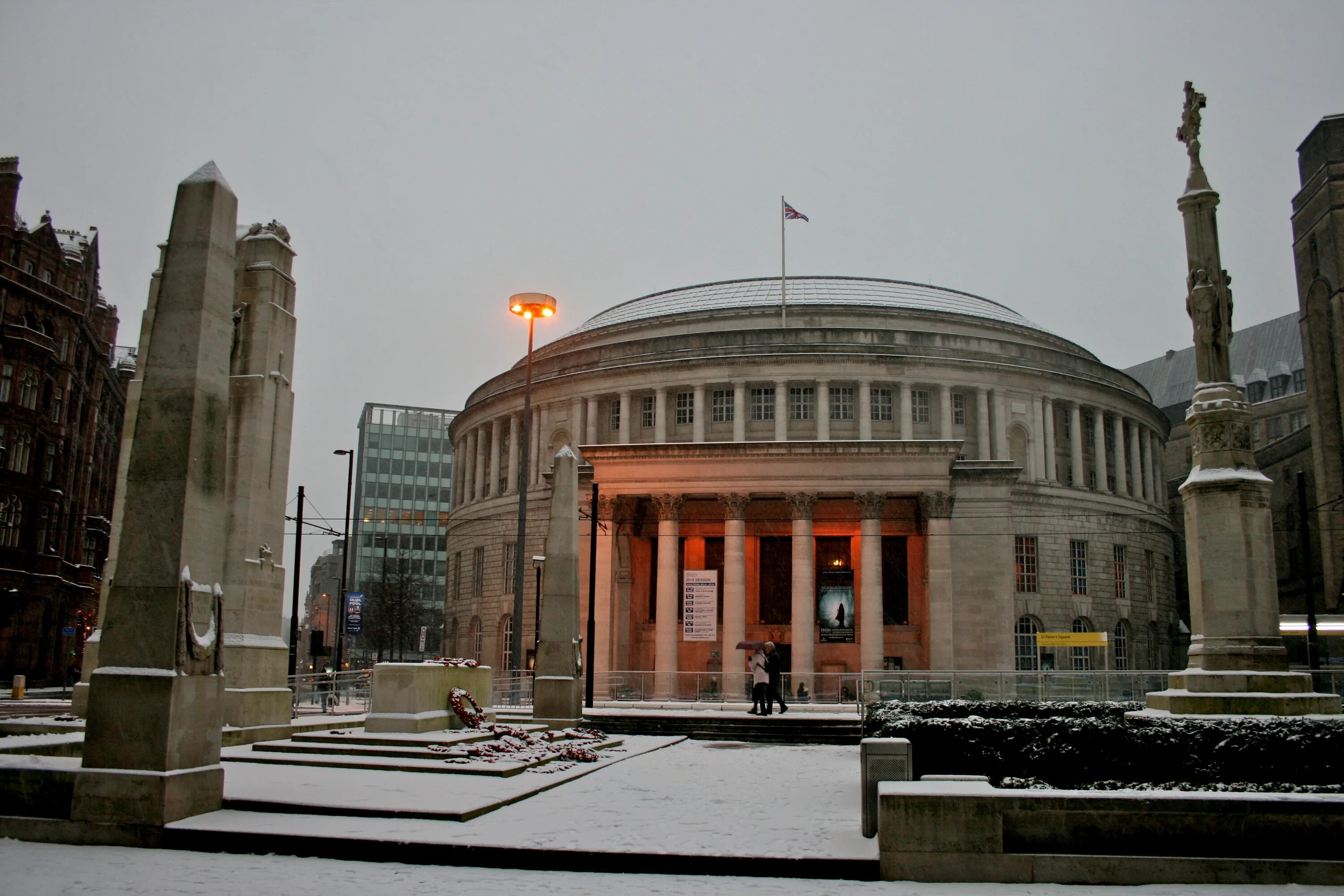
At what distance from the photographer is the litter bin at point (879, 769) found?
11.1 m

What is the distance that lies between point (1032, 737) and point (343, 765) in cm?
1060

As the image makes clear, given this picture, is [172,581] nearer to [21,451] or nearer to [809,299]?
[21,451]

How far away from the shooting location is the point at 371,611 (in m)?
98.5

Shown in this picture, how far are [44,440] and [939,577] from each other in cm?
5182

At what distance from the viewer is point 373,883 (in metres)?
9.25

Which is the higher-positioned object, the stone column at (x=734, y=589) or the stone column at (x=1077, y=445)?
the stone column at (x=1077, y=445)

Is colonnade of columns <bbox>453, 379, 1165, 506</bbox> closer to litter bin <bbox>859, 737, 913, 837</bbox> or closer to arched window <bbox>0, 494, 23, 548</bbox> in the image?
arched window <bbox>0, 494, 23, 548</bbox>

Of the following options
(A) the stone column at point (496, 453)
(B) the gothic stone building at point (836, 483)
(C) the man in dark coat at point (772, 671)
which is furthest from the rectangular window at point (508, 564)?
(C) the man in dark coat at point (772, 671)

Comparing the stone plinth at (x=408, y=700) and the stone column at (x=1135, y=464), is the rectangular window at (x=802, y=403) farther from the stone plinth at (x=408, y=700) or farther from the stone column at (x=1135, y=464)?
the stone plinth at (x=408, y=700)

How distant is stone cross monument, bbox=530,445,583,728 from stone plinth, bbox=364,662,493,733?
5354mm

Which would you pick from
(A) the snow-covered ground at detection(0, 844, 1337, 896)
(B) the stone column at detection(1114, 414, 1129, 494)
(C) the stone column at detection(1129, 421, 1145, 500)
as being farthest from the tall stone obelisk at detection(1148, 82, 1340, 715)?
(C) the stone column at detection(1129, 421, 1145, 500)

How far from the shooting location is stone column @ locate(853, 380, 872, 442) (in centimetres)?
5744

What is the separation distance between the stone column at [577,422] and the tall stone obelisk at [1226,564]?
49.1 metres

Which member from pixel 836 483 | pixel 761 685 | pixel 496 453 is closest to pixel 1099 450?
pixel 836 483
